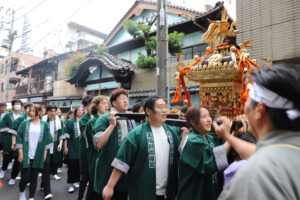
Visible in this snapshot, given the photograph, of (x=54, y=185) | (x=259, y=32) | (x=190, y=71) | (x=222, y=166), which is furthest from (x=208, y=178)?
(x=259, y=32)

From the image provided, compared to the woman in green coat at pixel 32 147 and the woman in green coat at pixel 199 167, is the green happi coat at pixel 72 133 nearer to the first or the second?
the woman in green coat at pixel 32 147

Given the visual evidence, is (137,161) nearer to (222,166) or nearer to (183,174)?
(183,174)

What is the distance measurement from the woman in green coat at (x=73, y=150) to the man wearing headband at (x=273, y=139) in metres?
5.33

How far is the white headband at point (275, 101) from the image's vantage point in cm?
94

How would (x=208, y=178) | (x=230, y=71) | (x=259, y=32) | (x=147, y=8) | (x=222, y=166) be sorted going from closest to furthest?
(x=222, y=166)
(x=208, y=178)
(x=230, y=71)
(x=259, y=32)
(x=147, y=8)

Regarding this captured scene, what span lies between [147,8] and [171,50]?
551 cm

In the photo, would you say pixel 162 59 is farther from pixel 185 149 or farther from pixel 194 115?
pixel 185 149

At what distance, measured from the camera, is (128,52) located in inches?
533

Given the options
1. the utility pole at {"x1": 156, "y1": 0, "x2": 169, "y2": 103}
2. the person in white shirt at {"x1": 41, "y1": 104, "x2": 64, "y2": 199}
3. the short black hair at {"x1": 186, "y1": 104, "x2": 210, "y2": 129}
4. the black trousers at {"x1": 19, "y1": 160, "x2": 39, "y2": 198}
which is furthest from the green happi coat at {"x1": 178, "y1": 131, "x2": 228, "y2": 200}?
the person in white shirt at {"x1": 41, "y1": 104, "x2": 64, "y2": 199}

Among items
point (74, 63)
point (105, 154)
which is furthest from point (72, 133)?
point (74, 63)

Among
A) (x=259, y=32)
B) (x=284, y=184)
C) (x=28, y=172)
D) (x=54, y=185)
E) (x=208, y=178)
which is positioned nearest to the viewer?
(x=284, y=184)

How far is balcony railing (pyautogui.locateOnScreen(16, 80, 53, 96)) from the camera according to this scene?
20.1 metres

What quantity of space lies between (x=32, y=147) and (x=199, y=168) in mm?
3997

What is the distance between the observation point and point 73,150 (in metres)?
5.69
